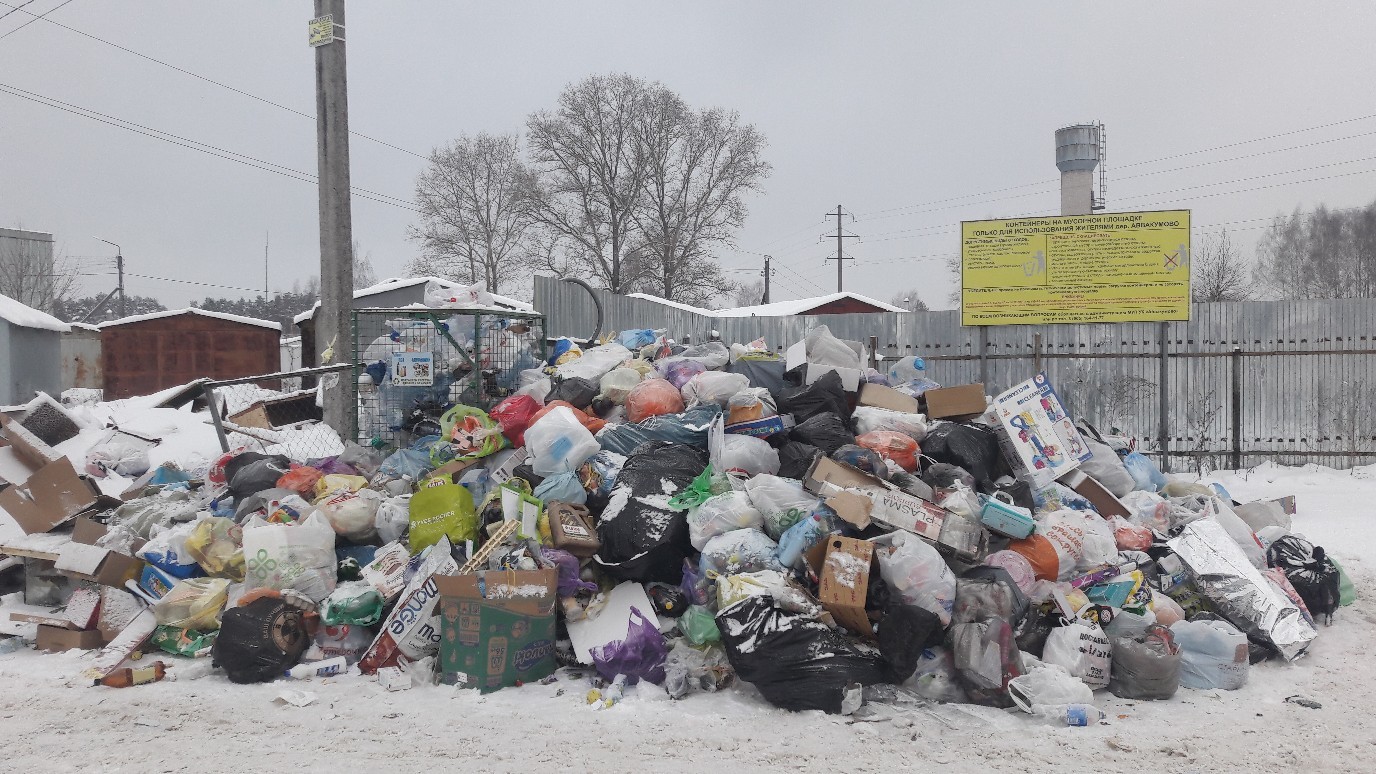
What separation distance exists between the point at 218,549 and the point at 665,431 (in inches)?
97.1

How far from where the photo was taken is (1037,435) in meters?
5.23

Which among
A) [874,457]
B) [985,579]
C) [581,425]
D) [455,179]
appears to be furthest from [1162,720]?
[455,179]

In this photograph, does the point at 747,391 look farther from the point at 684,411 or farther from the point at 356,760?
the point at 356,760

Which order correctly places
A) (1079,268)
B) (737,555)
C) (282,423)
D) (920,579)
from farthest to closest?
(1079,268) < (282,423) < (737,555) < (920,579)

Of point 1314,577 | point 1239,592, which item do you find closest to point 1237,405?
point 1314,577

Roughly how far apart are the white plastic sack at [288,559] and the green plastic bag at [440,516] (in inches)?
17.5

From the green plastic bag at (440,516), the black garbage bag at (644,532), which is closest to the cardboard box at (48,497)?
the green plastic bag at (440,516)

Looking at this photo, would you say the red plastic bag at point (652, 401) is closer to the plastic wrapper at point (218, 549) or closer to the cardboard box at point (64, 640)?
the plastic wrapper at point (218, 549)

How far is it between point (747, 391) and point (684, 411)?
417 mm

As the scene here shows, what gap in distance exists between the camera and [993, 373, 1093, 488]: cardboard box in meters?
5.15

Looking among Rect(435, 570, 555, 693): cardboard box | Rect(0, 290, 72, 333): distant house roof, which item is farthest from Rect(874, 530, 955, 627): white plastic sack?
Rect(0, 290, 72, 333): distant house roof

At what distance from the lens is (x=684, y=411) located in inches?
214

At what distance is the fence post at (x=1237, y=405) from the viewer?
8883mm

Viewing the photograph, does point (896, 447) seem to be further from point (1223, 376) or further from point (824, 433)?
point (1223, 376)
